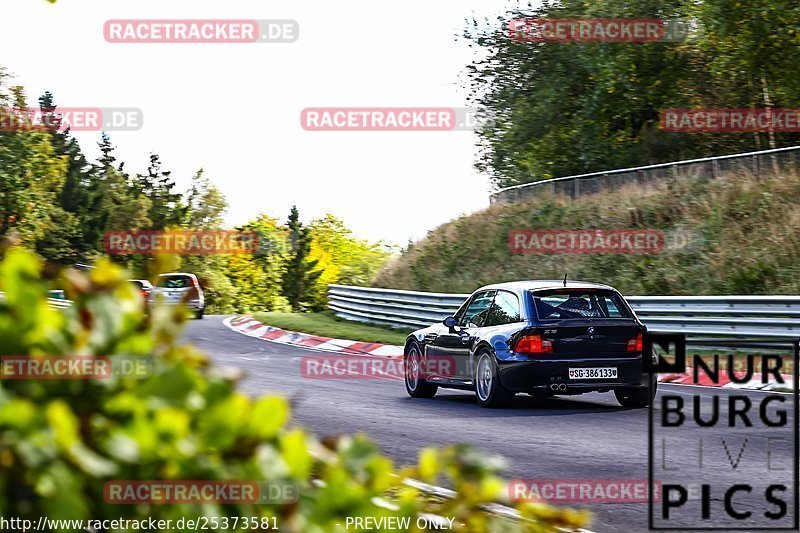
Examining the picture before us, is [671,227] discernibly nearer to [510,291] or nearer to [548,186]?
[548,186]

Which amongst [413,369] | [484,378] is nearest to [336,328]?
[413,369]

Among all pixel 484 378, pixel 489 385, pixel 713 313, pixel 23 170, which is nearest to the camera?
pixel 489 385

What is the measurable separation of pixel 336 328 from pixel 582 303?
54.9 ft

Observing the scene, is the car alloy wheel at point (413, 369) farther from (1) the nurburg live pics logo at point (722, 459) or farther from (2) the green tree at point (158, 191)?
(2) the green tree at point (158, 191)

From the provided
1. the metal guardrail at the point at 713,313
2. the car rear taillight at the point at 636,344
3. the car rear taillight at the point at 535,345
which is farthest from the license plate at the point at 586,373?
the metal guardrail at the point at 713,313

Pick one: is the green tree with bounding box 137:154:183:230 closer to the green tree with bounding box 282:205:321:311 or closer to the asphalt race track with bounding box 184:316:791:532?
the green tree with bounding box 282:205:321:311

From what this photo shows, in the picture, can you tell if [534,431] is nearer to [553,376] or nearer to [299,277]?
[553,376]

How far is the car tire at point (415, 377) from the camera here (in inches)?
588

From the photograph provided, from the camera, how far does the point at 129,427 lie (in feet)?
6.08

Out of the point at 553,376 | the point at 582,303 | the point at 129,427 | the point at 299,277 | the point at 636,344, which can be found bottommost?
the point at 299,277

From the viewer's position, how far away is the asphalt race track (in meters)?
8.51

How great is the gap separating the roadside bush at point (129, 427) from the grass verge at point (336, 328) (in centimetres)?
2259

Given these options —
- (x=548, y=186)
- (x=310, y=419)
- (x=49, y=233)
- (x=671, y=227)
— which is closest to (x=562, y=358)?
(x=310, y=419)

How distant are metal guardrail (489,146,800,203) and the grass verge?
7.71 m
